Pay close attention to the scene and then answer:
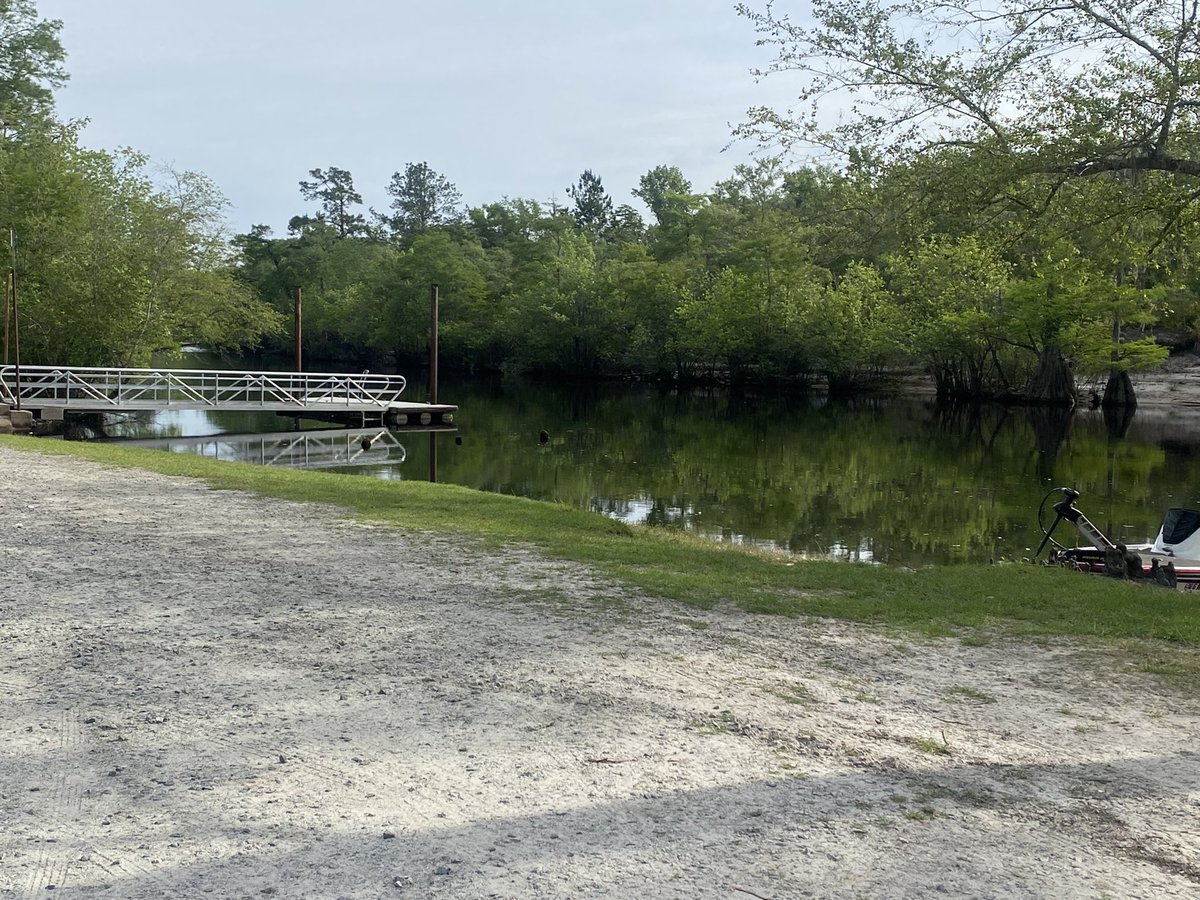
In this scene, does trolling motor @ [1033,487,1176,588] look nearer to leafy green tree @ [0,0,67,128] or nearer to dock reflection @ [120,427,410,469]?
dock reflection @ [120,427,410,469]

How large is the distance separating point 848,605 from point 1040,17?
26.9 feet

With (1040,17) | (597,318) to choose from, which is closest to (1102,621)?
(1040,17)

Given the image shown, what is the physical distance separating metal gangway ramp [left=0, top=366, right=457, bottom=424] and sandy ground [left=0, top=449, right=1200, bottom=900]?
2608cm

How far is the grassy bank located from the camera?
780 cm

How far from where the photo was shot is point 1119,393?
157ft

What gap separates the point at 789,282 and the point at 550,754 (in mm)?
59462

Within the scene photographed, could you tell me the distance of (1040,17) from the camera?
11953 millimetres

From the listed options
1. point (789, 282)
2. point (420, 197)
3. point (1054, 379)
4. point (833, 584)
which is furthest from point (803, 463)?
point (420, 197)

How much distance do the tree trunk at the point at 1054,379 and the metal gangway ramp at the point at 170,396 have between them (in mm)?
30243

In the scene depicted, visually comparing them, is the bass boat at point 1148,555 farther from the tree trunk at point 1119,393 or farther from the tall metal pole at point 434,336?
the tree trunk at point 1119,393

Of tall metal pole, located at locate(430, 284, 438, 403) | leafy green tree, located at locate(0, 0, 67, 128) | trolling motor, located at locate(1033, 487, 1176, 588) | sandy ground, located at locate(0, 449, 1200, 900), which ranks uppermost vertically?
leafy green tree, located at locate(0, 0, 67, 128)

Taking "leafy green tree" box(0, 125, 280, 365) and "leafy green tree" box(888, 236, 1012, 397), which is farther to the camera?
"leafy green tree" box(888, 236, 1012, 397)

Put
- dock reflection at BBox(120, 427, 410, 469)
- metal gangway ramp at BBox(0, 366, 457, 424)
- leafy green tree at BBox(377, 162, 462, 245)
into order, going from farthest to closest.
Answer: leafy green tree at BBox(377, 162, 462, 245) → metal gangway ramp at BBox(0, 366, 457, 424) → dock reflection at BBox(120, 427, 410, 469)

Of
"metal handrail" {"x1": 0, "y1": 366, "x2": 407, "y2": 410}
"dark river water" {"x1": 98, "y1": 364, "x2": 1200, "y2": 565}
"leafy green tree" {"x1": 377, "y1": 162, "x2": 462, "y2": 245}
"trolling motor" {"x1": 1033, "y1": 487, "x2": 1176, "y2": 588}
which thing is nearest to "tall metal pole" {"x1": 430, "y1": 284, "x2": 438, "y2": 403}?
"metal handrail" {"x1": 0, "y1": 366, "x2": 407, "y2": 410}
